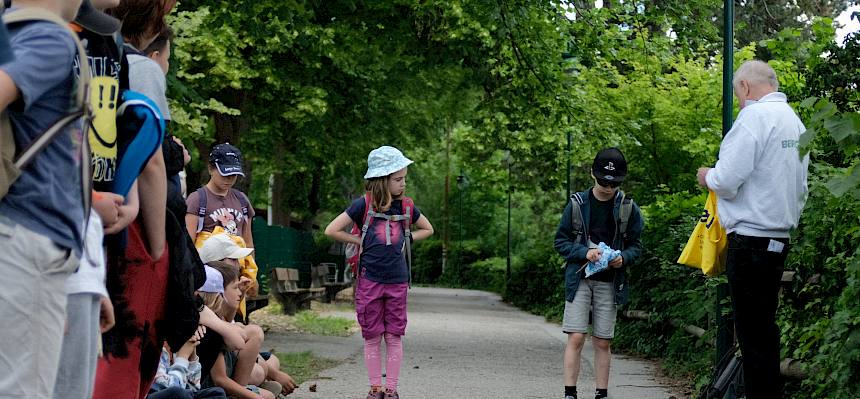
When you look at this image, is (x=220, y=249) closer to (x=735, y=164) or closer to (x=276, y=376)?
(x=276, y=376)

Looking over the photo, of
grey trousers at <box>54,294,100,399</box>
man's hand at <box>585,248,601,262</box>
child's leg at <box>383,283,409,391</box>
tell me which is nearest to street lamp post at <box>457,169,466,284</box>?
child's leg at <box>383,283,409,391</box>

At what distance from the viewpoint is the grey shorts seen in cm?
936

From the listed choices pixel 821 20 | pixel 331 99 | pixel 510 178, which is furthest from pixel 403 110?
pixel 821 20

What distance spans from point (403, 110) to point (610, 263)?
695 inches

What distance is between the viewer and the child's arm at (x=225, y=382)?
704 cm

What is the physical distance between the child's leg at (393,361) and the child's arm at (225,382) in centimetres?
231

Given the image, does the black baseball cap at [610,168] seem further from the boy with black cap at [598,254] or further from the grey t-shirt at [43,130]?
the grey t-shirt at [43,130]

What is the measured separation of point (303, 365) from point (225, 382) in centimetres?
525

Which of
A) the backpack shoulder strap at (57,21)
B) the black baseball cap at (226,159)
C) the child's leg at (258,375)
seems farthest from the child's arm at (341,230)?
the backpack shoulder strap at (57,21)

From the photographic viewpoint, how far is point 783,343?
7.82 metres

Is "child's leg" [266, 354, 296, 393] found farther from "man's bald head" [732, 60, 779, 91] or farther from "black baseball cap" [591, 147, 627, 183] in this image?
"man's bald head" [732, 60, 779, 91]

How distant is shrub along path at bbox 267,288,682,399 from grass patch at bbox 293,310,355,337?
0.45m

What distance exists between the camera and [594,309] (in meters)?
9.47

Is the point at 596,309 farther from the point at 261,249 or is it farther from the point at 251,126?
the point at 251,126
